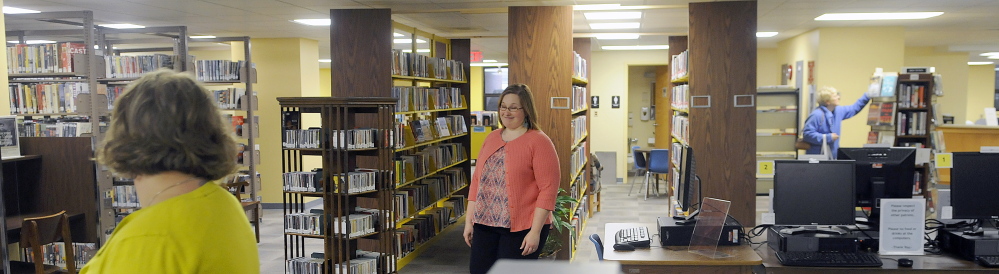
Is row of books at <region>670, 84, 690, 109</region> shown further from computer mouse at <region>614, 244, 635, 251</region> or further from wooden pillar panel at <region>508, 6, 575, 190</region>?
computer mouse at <region>614, 244, 635, 251</region>

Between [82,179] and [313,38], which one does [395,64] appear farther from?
[313,38]

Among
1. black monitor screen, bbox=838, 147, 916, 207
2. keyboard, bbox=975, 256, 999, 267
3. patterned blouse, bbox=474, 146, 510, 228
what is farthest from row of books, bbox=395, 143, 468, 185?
keyboard, bbox=975, 256, 999, 267

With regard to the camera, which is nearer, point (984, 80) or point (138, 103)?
point (138, 103)

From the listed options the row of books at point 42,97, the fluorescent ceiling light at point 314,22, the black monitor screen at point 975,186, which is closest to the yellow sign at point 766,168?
the black monitor screen at point 975,186

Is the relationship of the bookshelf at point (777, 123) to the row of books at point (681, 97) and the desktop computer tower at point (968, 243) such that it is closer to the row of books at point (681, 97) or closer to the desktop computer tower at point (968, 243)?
the row of books at point (681, 97)

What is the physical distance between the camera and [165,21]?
8281 mm

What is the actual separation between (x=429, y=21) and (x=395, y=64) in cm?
187

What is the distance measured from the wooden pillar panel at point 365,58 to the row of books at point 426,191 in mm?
988

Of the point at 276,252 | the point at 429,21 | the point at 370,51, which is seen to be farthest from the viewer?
the point at 429,21

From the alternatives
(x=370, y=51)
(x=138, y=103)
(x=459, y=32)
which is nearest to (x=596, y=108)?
(x=459, y=32)

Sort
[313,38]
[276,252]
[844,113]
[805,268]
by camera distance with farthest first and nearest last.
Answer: [313,38] → [844,113] → [276,252] → [805,268]

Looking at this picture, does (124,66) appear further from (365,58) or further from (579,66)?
(579,66)

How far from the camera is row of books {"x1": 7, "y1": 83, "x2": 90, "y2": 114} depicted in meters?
7.32

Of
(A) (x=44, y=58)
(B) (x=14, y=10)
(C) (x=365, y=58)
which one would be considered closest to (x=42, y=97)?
(A) (x=44, y=58)
